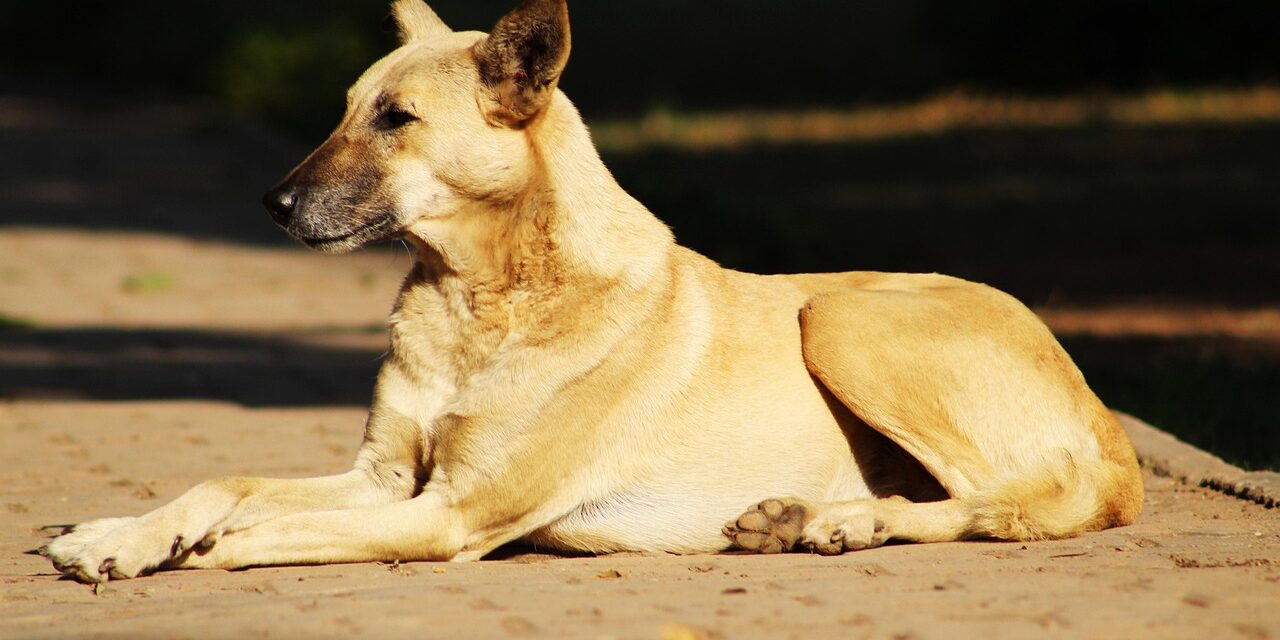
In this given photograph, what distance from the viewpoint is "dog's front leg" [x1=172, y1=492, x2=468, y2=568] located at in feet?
14.7

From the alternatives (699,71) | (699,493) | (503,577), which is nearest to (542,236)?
(699,493)

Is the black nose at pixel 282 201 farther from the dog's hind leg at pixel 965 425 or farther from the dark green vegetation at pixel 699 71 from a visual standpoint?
the dark green vegetation at pixel 699 71

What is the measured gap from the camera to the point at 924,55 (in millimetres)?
25172

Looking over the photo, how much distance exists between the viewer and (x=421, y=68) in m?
4.78

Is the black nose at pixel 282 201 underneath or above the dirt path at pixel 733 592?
above

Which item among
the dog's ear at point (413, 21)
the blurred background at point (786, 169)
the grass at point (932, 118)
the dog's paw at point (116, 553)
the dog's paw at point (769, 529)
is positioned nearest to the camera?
the dog's paw at point (116, 553)

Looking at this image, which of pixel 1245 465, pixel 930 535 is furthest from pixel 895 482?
pixel 1245 465

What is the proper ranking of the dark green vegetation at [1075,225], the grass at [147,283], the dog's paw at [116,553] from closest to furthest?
the dog's paw at [116,553]
the dark green vegetation at [1075,225]
the grass at [147,283]

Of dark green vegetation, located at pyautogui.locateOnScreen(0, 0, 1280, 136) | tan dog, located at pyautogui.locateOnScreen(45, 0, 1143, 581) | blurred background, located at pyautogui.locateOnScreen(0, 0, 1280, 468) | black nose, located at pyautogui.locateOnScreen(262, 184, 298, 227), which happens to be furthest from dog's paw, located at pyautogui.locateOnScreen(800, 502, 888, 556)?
dark green vegetation, located at pyautogui.locateOnScreen(0, 0, 1280, 136)

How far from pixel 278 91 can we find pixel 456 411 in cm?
1536

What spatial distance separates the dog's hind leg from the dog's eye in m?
1.44

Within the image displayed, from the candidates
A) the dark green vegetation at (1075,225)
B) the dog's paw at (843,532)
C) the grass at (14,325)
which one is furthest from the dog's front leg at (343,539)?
the grass at (14,325)

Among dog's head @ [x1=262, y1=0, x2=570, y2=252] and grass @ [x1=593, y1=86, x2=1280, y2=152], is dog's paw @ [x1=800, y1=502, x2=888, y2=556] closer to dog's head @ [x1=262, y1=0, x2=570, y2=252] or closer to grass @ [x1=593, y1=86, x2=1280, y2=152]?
dog's head @ [x1=262, y1=0, x2=570, y2=252]

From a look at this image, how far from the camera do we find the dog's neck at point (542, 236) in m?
4.73
